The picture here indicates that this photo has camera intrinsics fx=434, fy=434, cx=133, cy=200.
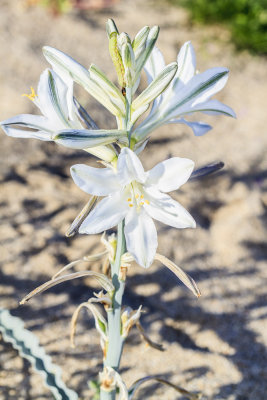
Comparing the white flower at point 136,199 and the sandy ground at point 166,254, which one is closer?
the white flower at point 136,199

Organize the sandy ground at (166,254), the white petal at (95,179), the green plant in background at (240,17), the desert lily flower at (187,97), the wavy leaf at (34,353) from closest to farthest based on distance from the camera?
the white petal at (95,179) < the desert lily flower at (187,97) < the wavy leaf at (34,353) < the sandy ground at (166,254) < the green plant in background at (240,17)

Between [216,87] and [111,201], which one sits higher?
[216,87]

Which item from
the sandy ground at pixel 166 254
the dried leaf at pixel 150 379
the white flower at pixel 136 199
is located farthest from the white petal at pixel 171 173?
the sandy ground at pixel 166 254

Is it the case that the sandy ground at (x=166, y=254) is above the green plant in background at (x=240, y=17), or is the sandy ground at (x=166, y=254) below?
below

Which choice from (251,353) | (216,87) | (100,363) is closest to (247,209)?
(251,353)

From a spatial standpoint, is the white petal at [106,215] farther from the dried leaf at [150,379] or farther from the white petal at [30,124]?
the dried leaf at [150,379]

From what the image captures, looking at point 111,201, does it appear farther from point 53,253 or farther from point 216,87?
point 53,253
